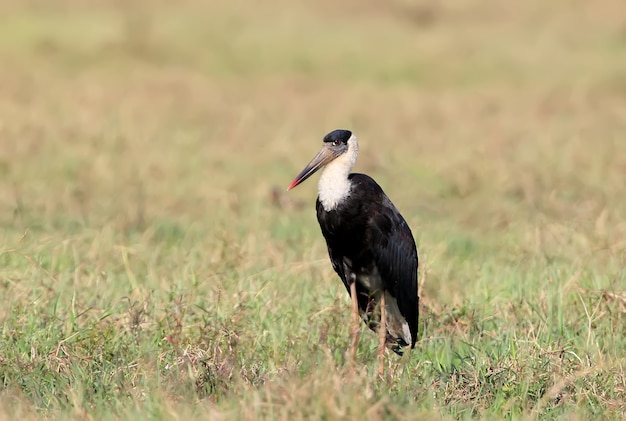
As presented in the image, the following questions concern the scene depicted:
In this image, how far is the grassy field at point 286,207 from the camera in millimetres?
4262

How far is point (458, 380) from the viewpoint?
448 centimetres

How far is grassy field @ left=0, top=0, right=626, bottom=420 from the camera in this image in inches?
168

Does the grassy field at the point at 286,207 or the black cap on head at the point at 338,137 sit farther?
the black cap on head at the point at 338,137

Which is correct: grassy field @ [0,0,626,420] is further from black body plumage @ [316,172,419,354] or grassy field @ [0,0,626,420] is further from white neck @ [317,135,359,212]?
white neck @ [317,135,359,212]

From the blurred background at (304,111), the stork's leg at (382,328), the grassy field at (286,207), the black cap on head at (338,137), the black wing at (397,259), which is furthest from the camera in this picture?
the blurred background at (304,111)

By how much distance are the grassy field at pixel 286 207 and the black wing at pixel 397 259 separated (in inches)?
8.3

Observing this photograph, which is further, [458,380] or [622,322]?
[622,322]

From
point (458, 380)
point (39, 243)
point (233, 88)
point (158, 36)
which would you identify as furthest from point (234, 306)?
point (158, 36)

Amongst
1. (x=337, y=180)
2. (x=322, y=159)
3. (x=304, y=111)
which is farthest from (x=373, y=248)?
(x=304, y=111)

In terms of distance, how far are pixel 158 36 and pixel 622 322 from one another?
13576 millimetres

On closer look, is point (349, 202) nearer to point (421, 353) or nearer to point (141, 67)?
point (421, 353)

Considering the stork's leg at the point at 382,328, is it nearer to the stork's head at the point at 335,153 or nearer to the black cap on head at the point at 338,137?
the stork's head at the point at 335,153

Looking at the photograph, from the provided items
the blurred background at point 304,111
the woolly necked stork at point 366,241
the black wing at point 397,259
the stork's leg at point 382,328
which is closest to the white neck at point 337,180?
the woolly necked stork at point 366,241

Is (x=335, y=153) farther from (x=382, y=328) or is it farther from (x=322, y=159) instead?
(x=382, y=328)
